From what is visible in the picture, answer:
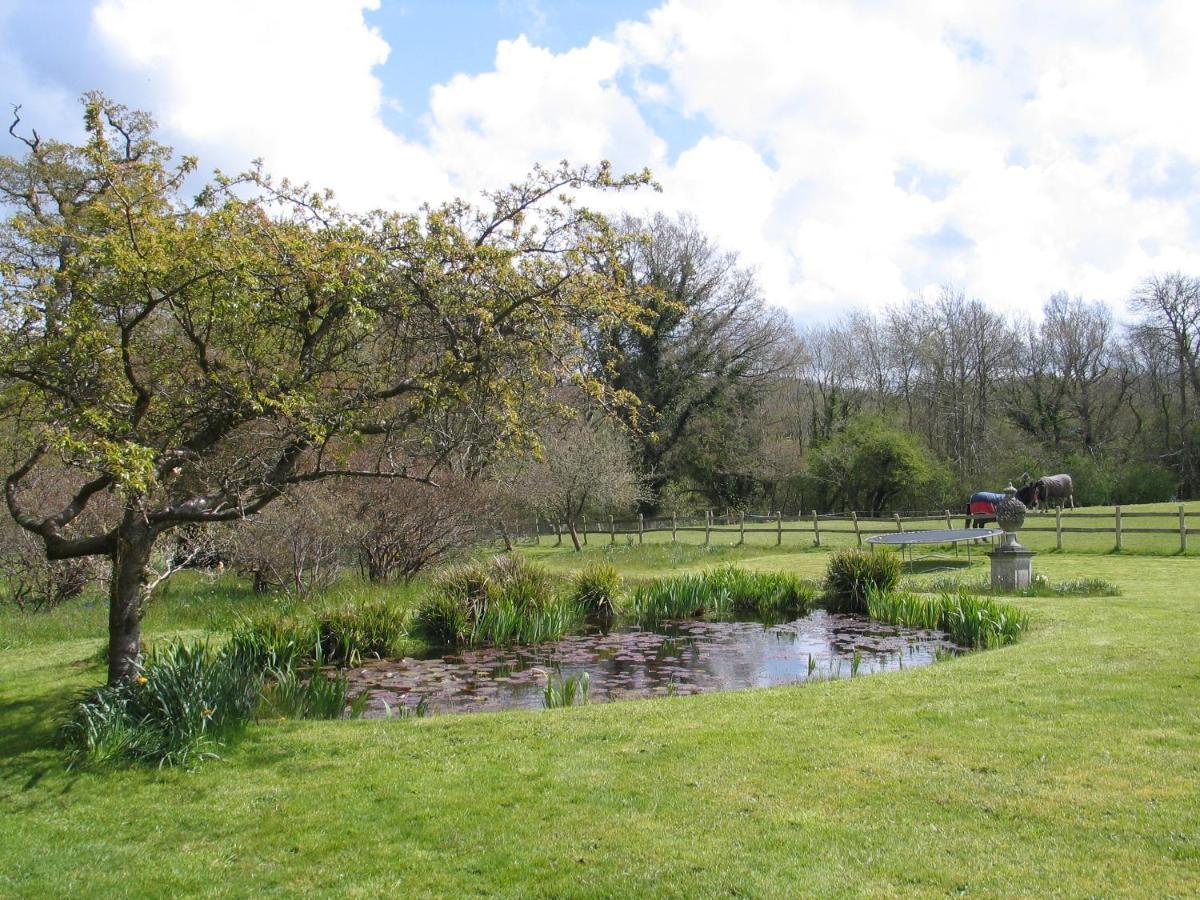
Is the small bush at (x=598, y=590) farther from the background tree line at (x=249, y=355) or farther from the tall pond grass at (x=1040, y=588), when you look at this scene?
the tall pond grass at (x=1040, y=588)

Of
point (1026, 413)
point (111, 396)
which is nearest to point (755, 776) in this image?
point (111, 396)

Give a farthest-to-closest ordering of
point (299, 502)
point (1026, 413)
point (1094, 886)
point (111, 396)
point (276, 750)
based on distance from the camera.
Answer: point (1026, 413) < point (299, 502) < point (111, 396) < point (276, 750) < point (1094, 886)

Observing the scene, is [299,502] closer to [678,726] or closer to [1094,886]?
[678,726]

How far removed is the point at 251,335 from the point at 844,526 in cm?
2990

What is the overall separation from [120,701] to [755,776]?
4827 mm

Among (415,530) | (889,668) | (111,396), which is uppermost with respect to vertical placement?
(111,396)

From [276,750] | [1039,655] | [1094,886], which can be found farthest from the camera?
[1039,655]

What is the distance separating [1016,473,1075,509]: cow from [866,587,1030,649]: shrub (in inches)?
947

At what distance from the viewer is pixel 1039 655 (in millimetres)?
9203

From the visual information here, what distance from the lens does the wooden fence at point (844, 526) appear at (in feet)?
74.8

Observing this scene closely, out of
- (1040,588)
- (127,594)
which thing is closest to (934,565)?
(1040,588)

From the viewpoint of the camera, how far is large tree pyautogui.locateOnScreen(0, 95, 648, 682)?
6.71 metres

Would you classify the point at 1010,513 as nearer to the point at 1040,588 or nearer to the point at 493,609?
the point at 1040,588

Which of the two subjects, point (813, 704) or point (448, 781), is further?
point (813, 704)
